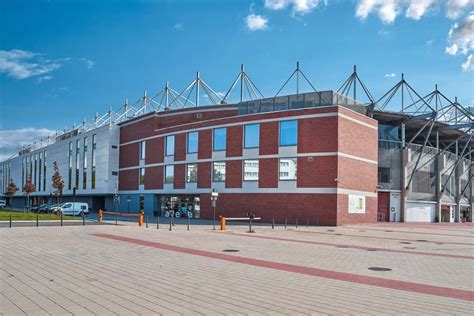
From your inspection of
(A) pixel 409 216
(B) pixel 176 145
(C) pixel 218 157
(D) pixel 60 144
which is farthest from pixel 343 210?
(D) pixel 60 144

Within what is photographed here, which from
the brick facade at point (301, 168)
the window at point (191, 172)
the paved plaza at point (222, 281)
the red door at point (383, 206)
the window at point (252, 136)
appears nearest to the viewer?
the paved plaza at point (222, 281)

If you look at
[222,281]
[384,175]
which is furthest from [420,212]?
[222,281]

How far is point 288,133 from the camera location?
41.2 metres

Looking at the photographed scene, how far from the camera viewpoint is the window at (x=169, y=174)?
171 ft

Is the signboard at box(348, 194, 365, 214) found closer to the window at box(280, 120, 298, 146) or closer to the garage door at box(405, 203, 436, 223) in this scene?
the window at box(280, 120, 298, 146)

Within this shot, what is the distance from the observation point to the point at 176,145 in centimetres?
5197

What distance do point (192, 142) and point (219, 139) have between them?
462 cm

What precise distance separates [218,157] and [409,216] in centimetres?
2445

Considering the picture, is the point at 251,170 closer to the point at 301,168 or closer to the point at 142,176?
the point at 301,168

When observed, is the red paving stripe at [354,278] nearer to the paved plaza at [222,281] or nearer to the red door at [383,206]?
the paved plaza at [222,281]

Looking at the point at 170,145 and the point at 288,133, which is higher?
the point at 288,133

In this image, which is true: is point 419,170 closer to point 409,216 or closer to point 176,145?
point 409,216

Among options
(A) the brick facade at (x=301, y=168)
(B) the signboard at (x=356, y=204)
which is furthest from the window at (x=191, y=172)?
(B) the signboard at (x=356, y=204)

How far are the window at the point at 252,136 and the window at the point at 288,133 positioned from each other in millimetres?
2707
